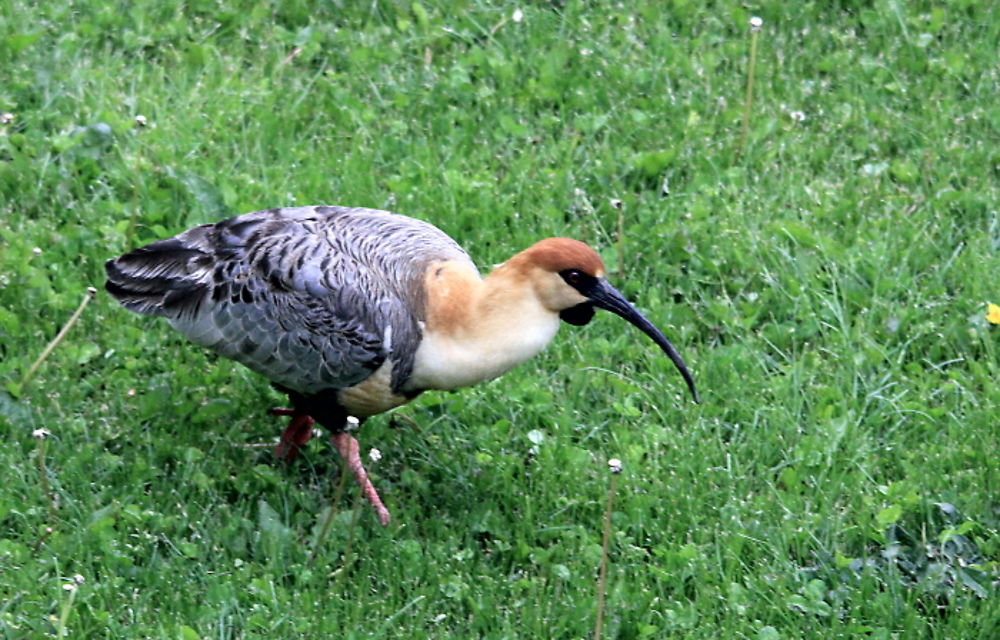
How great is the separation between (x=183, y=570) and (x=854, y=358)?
281cm

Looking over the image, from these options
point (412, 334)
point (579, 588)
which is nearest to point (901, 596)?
point (579, 588)

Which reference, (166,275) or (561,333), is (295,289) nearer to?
(166,275)

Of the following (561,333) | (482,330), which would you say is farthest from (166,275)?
(561,333)

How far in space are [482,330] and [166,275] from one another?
1266 millimetres

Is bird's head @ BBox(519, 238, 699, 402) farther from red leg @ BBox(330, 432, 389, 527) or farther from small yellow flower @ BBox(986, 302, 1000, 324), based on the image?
small yellow flower @ BBox(986, 302, 1000, 324)

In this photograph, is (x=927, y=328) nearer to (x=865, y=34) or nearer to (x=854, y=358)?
(x=854, y=358)

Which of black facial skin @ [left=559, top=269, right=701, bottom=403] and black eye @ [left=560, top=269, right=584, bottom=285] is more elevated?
black eye @ [left=560, top=269, right=584, bottom=285]

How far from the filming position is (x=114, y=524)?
514 cm

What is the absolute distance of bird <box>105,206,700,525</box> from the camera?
5074mm

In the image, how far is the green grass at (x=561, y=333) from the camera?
5012mm

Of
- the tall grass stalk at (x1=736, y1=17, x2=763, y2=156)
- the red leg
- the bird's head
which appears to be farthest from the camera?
the tall grass stalk at (x1=736, y1=17, x2=763, y2=156)

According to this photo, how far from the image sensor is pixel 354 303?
516cm

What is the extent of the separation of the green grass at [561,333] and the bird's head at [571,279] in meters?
0.74

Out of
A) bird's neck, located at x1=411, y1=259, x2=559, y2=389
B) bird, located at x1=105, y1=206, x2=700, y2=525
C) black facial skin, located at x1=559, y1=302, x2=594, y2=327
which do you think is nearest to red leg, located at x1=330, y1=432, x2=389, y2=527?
bird, located at x1=105, y1=206, x2=700, y2=525
